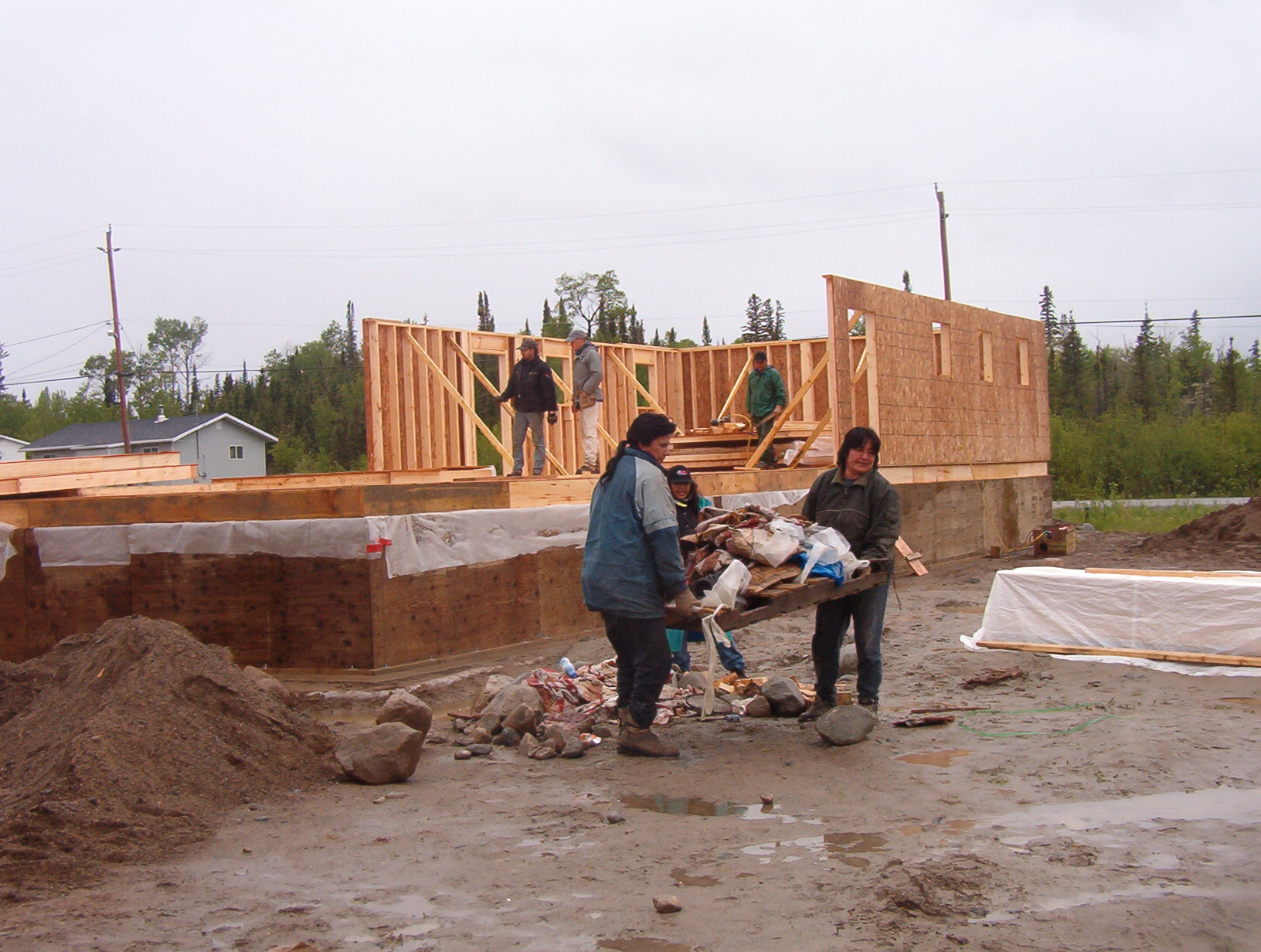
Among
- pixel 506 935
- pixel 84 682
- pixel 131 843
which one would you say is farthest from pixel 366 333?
pixel 506 935

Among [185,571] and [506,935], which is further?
[185,571]

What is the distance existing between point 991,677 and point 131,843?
221 inches

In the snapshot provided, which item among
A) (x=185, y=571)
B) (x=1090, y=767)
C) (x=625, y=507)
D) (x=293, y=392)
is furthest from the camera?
(x=293, y=392)

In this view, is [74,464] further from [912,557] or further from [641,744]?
[912,557]

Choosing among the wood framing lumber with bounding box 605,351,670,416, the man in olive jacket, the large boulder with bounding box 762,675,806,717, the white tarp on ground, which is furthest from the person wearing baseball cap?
the wood framing lumber with bounding box 605,351,670,416

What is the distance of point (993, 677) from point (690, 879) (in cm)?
442

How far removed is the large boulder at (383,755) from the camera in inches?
228

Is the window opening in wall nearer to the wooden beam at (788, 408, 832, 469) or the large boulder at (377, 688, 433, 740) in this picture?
the wooden beam at (788, 408, 832, 469)

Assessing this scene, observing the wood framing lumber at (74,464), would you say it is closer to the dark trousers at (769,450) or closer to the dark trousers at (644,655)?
the dark trousers at (644,655)

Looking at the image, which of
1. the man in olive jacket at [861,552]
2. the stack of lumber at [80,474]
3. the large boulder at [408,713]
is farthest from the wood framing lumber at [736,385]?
the large boulder at [408,713]

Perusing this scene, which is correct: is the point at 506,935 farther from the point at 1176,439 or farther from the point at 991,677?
the point at 1176,439

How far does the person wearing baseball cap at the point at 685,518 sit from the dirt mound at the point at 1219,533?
437 inches

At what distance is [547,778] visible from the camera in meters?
5.91

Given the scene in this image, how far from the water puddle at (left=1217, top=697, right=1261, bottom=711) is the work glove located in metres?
3.44
